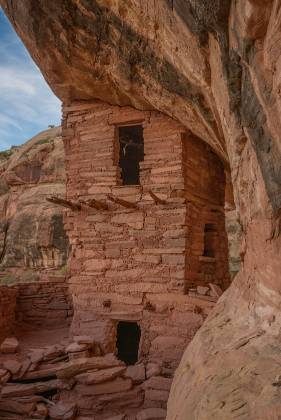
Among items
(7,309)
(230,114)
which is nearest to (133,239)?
(7,309)

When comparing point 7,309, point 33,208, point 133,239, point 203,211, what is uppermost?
point 33,208

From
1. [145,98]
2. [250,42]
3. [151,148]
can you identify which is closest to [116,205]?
[151,148]

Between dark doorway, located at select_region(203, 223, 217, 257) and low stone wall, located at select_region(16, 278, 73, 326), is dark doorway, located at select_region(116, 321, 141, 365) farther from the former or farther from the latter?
dark doorway, located at select_region(203, 223, 217, 257)

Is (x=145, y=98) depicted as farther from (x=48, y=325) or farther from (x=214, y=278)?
(x=48, y=325)

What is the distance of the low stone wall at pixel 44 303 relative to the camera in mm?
6348

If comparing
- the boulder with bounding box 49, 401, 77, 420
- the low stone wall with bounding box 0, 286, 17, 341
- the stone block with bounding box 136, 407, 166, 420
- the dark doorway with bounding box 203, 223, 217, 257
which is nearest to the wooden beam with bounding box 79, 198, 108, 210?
the dark doorway with bounding box 203, 223, 217, 257

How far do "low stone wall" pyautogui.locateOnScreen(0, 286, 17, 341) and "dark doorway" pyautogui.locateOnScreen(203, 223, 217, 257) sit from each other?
359cm

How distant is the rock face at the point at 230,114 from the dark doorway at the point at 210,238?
7.43ft

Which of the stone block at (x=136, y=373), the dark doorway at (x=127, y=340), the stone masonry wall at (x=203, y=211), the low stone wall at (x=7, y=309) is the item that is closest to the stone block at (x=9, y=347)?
the low stone wall at (x=7, y=309)

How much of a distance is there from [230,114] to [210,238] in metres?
3.99

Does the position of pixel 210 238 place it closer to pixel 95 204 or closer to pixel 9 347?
pixel 95 204

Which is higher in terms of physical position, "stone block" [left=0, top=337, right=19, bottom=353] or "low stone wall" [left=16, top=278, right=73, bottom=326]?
"low stone wall" [left=16, top=278, right=73, bottom=326]

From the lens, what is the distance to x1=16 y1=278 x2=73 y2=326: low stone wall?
20.8 feet

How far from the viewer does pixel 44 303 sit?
21.1ft
